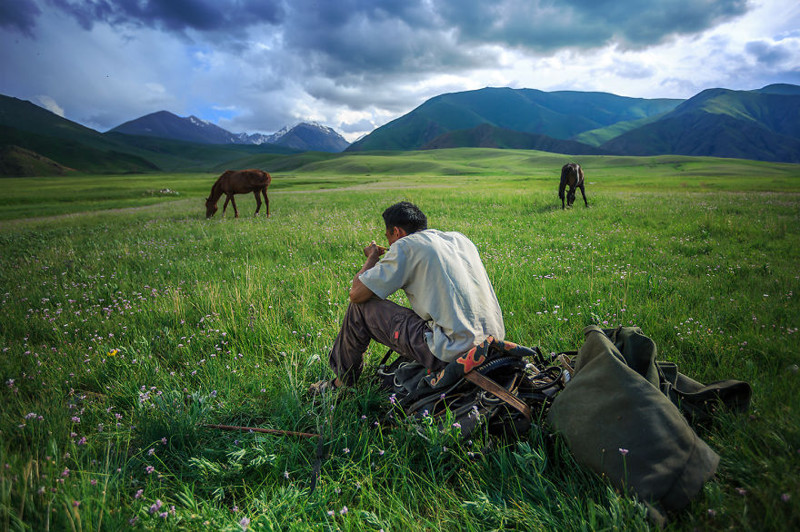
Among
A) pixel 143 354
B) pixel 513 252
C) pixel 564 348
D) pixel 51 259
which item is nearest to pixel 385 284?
pixel 564 348

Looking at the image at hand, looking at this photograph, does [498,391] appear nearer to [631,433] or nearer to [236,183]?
[631,433]

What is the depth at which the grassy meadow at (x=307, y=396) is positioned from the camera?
2.38 m

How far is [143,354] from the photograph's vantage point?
4762 mm

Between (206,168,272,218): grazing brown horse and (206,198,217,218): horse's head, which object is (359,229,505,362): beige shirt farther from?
(206,198,217,218): horse's head

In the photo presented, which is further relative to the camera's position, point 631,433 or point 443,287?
point 443,287

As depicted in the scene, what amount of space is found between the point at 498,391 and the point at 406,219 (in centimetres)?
212

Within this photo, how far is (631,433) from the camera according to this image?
2432mm

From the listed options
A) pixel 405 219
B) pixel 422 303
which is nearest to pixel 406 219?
pixel 405 219

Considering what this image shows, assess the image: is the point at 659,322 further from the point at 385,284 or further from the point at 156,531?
the point at 156,531

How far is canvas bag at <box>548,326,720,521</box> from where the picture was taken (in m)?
2.24

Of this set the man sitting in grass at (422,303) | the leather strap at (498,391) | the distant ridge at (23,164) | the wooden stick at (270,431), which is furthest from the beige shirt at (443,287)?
the distant ridge at (23,164)

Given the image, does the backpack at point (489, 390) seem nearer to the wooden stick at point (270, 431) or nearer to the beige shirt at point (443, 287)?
the beige shirt at point (443, 287)

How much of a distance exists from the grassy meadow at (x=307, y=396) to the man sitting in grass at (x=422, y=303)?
68 centimetres

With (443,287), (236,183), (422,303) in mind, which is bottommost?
(422,303)
